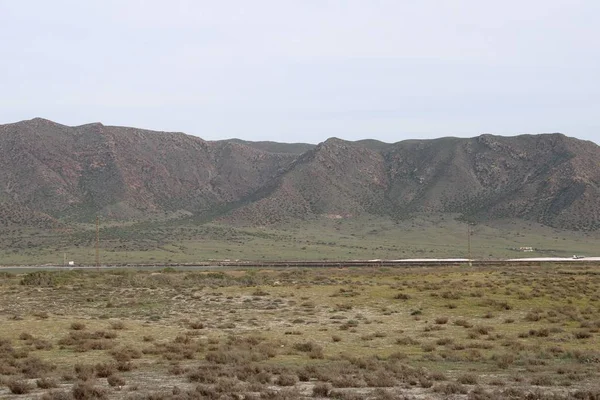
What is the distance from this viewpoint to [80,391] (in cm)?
1542

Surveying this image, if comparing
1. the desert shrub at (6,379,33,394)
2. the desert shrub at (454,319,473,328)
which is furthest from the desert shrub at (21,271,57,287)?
the desert shrub at (6,379,33,394)

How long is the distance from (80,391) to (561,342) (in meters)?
18.4

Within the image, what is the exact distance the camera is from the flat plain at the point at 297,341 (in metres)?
17.0

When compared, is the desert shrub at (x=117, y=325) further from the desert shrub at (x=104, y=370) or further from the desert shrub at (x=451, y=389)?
the desert shrub at (x=451, y=389)

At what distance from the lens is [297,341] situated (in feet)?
87.5

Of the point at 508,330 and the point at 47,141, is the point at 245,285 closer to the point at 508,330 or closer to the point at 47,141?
the point at 508,330

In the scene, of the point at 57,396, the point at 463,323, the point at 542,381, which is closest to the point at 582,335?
the point at 463,323

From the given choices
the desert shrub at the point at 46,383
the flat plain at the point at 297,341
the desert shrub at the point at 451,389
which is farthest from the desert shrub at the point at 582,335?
the desert shrub at the point at 46,383

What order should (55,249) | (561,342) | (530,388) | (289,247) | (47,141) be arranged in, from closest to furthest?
(530,388) < (561,342) < (55,249) < (289,247) < (47,141)

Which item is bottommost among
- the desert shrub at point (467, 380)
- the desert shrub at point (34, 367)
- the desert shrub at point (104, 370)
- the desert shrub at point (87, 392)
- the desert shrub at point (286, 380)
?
the desert shrub at point (34, 367)

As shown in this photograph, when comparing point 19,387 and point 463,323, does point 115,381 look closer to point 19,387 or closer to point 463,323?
point 19,387

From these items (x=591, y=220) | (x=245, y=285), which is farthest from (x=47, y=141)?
(x=245, y=285)

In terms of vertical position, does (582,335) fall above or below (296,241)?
above

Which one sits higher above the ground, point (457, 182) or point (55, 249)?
point (457, 182)
